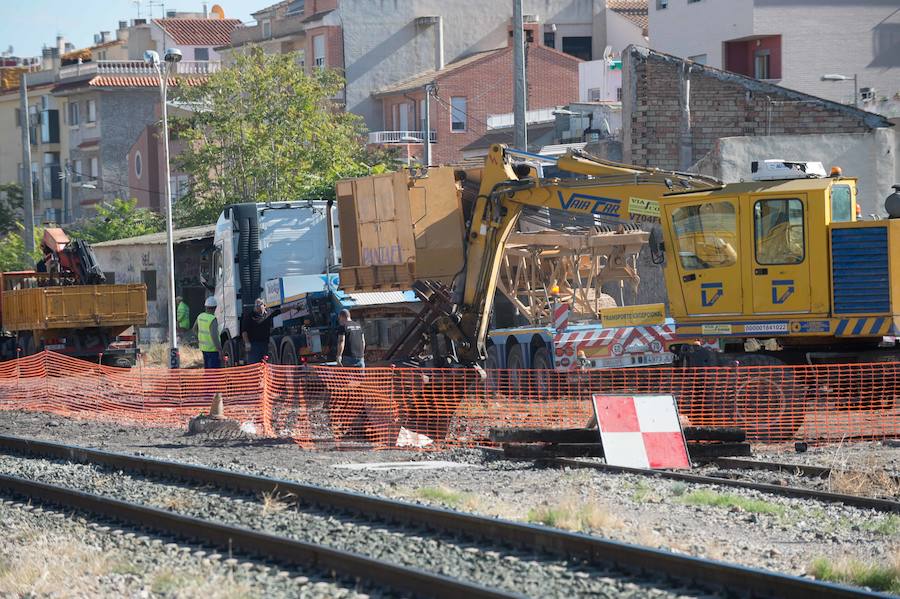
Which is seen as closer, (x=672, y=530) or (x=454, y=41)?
(x=672, y=530)

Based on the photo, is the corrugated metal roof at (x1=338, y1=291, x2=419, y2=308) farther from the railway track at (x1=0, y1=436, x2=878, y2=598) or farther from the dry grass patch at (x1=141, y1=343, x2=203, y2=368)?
the dry grass patch at (x1=141, y1=343, x2=203, y2=368)

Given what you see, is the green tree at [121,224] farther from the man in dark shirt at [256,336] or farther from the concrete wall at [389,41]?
the man in dark shirt at [256,336]

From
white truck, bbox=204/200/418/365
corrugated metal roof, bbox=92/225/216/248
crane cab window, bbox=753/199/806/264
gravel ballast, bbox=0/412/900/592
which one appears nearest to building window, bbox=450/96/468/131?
corrugated metal roof, bbox=92/225/216/248

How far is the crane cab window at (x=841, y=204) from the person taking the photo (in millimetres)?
17344

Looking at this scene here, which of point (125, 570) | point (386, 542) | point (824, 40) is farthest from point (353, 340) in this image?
point (824, 40)

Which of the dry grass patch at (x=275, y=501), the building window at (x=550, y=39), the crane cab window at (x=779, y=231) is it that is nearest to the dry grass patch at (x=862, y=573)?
the dry grass patch at (x=275, y=501)

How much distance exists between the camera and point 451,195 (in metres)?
21.8

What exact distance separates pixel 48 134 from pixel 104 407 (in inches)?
2524

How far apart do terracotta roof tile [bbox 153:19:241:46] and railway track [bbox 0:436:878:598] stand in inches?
3132

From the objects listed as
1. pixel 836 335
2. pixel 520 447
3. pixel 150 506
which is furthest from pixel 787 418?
pixel 150 506

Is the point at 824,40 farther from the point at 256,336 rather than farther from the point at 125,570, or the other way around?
the point at 125,570

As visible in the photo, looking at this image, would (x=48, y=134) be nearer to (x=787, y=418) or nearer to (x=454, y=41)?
(x=454, y=41)

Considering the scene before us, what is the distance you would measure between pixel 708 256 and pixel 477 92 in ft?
159

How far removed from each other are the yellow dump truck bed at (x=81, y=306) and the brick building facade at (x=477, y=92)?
3416cm
